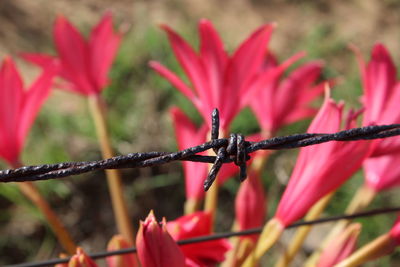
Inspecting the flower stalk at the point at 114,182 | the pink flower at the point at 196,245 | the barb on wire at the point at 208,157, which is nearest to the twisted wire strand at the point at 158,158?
the barb on wire at the point at 208,157

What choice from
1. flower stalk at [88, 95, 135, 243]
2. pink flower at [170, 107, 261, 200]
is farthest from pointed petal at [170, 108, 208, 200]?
flower stalk at [88, 95, 135, 243]

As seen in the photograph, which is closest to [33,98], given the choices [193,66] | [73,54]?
[73,54]

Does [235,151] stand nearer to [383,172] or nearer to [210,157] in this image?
[210,157]

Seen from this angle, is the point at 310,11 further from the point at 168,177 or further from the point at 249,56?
the point at 249,56

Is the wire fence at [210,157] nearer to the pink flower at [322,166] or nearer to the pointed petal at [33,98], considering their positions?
the pink flower at [322,166]

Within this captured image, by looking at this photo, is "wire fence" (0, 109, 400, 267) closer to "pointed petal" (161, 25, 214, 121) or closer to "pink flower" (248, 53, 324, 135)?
"pointed petal" (161, 25, 214, 121)
